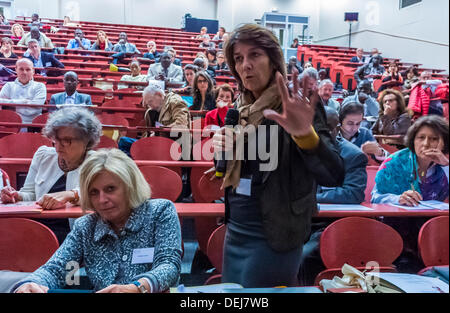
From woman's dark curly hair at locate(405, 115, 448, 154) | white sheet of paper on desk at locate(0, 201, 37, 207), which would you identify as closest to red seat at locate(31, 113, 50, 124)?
white sheet of paper on desk at locate(0, 201, 37, 207)

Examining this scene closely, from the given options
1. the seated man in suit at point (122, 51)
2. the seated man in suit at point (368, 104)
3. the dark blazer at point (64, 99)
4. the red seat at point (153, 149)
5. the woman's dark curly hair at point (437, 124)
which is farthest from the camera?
the seated man in suit at point (122, 51)

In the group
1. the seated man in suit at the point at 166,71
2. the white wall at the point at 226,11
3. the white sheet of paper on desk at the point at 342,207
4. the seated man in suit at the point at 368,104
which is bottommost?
the white sheet of paper on desk at the point at 342,207

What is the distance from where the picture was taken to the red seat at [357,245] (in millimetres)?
1409

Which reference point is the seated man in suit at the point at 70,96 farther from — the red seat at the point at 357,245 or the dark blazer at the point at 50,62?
the red seat at the point at 357,245

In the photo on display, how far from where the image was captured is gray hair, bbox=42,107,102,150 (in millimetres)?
1565

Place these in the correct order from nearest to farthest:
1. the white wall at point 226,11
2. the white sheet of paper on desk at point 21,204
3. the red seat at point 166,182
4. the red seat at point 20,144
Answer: the white sheet of paper on desk at point 21,204 → the red seat at point 166,182 → the red seat at point 20,144 → the white wall at point 226,11

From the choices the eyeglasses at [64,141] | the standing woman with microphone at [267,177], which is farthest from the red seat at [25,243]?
the standing woman with microphone at [267,177]

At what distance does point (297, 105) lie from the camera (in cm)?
63

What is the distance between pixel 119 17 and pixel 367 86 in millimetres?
12071

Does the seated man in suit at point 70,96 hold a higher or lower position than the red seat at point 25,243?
higher

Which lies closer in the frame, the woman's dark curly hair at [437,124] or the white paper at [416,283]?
the woman's dark curly hair at [437,124]

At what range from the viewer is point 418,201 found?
1.58 m
